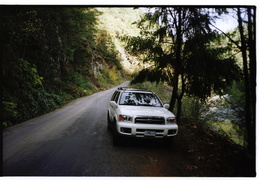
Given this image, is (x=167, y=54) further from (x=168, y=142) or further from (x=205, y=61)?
(x=168, y=142)

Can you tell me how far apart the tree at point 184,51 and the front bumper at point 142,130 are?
9.13 ft

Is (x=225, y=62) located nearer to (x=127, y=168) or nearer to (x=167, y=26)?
(x=167, y=26)

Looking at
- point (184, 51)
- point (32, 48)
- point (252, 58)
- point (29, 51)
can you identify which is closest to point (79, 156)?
point (252, 58)

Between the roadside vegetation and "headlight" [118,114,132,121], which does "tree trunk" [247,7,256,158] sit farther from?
"headlight" [118,114,132,121]

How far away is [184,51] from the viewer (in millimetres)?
6828

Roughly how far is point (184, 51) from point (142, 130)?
3950 mm

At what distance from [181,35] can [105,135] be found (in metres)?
5.29

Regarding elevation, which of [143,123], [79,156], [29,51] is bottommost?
[79,156]

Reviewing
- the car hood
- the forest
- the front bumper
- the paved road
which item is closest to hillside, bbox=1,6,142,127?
the forest

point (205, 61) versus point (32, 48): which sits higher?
point (32, 48)

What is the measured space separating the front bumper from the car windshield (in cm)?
120

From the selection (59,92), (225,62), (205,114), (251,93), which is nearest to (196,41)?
(225,62)

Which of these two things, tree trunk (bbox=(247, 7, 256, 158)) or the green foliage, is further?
the green foliage

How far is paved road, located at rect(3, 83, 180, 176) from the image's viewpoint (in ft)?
11.8
